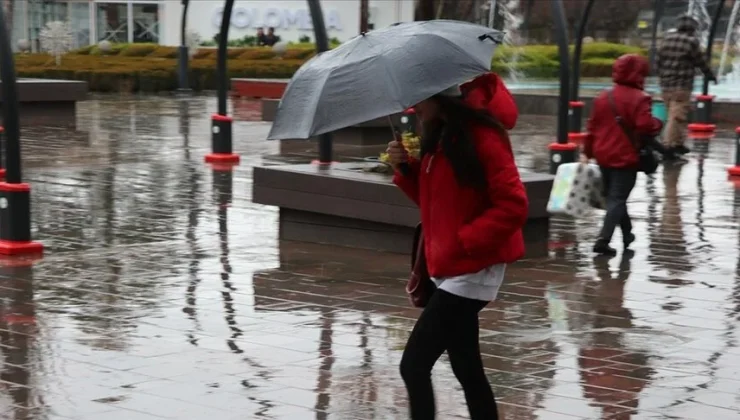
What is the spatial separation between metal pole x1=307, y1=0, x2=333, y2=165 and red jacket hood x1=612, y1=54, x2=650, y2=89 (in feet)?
10.8

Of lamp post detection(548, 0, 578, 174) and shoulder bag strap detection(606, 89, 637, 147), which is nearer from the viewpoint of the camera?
shoulder bag strap detection(606, 89, 637, 147)

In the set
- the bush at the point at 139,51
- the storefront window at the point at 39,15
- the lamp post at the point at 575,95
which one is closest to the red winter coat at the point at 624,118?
the lamp post at the point at 575,95

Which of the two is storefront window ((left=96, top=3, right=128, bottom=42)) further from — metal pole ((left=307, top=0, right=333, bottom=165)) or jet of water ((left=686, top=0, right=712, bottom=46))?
metal pole ((left=307, top=0, right=333, bottom=165))

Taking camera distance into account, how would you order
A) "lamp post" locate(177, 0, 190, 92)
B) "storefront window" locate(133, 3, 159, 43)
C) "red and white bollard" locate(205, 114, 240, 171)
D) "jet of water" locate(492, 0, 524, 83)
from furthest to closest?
"storefront window" locate(133, 3, 159, 43)
"jet of water" locate(492, 0, 524, 83)
"lamp post" locate(177, 0, 190, 92)
"red and white bollard" locate(205, 114, 240, 171)

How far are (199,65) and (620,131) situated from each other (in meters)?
26.5

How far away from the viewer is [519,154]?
60.5ft

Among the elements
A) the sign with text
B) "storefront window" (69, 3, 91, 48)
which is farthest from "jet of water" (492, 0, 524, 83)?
"storefront window" (69, 3, 91, 48)

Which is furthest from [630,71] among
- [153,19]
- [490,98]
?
[153,19]

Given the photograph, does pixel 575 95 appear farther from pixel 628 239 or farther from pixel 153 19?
pixel 153 19

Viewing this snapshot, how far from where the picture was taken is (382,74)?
16.6ft

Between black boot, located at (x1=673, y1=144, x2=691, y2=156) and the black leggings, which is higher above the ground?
the black leggings

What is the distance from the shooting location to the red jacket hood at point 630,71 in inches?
403

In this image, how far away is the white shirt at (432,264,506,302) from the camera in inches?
198

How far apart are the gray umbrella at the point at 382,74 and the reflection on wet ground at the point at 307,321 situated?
152 cm
